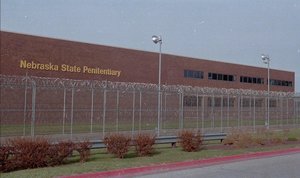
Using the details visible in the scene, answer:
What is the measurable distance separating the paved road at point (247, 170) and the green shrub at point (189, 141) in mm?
2700

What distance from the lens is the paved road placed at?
12773 mm

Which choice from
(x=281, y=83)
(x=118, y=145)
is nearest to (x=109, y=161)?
(x=118, y=145)

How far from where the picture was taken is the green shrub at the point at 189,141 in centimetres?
1884

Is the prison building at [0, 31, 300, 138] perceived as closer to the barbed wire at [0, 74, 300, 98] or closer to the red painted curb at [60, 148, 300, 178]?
the barbed wire at [0, 74, 300, 98]

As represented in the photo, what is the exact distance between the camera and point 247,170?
46.0 feet

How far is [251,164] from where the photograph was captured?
1570 cm

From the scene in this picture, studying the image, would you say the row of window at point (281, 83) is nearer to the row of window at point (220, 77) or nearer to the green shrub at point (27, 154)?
the row of window at point (220, 77)

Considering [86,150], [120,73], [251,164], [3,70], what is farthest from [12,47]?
[251,164]

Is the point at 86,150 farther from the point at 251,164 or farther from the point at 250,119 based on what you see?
the point at 250,119

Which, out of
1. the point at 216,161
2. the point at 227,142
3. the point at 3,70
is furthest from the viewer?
the point at 3,70

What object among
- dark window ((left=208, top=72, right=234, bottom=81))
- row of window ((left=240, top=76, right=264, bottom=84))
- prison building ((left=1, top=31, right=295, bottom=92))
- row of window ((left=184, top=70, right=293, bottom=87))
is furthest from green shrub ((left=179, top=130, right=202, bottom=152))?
row of window ((left=240, top=76, right=264, bottom=84))

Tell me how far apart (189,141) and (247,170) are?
5.04m

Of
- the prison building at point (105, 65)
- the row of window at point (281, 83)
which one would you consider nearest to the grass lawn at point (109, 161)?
the prison building at point (105, 65)

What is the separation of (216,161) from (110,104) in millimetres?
17426
